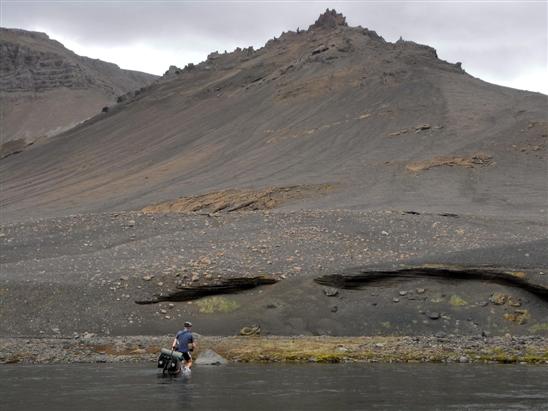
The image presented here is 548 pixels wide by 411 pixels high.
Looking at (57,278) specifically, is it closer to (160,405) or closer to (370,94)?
(160,405)

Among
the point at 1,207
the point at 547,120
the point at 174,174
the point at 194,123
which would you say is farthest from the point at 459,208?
the point at 194,123

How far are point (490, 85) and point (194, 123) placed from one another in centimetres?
3167

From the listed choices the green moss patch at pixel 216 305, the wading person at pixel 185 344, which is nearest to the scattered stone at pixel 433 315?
the green moss patch at pixel 216 305

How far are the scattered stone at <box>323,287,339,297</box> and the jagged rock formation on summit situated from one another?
17434mm

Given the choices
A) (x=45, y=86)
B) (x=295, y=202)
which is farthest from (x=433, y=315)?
(x=45, y=86)

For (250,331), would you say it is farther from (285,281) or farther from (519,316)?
(519,316)

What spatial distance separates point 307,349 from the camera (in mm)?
25062

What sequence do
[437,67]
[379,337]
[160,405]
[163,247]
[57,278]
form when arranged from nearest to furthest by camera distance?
[160,405]
[379,337]
[57,278]
[163,247]
[437,67]

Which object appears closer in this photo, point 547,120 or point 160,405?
point 160,405

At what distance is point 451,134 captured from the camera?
224ft

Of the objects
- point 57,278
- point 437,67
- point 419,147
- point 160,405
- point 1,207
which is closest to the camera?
point 160,405

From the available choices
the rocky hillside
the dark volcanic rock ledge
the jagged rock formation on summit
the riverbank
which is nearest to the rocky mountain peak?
the jagged rock formation on summit

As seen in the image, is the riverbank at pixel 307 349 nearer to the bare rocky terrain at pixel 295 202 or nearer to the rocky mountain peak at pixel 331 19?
the bare rocky terrain at pixel 295 202

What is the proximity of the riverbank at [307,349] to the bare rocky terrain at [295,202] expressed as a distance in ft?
5.92
